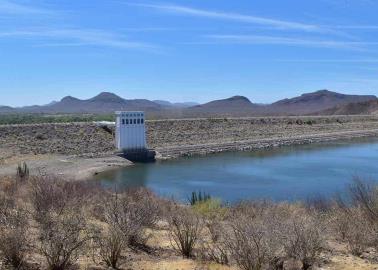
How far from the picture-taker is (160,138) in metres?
63.7

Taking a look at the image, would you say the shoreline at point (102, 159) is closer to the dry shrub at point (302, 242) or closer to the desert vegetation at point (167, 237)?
the desert vegetation at point (167, 237)

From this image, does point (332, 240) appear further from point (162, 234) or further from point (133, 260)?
point (133, 260)

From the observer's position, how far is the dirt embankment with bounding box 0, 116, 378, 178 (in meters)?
47.2

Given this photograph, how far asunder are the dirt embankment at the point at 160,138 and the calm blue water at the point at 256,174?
3.07 meters

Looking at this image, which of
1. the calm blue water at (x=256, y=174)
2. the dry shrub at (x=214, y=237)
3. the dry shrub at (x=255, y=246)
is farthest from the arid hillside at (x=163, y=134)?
the dry shrub at (x=255, y=246)

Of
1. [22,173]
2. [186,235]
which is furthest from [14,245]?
[22,173]

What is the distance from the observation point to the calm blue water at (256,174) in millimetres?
32469

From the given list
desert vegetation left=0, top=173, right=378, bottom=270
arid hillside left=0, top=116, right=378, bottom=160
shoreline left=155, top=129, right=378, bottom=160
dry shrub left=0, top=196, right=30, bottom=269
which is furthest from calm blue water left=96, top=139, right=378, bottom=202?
dry shrub left=0, top=196, right=30, bottom=269

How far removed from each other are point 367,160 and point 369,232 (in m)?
→ 42.4

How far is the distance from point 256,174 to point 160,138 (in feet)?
76.3

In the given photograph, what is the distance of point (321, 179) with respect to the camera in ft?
124

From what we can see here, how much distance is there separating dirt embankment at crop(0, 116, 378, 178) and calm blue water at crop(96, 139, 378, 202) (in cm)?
307

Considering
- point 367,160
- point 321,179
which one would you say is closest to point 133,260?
point 321,179

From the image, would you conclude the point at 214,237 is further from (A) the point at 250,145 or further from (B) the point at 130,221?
(A) the point at 250,145
